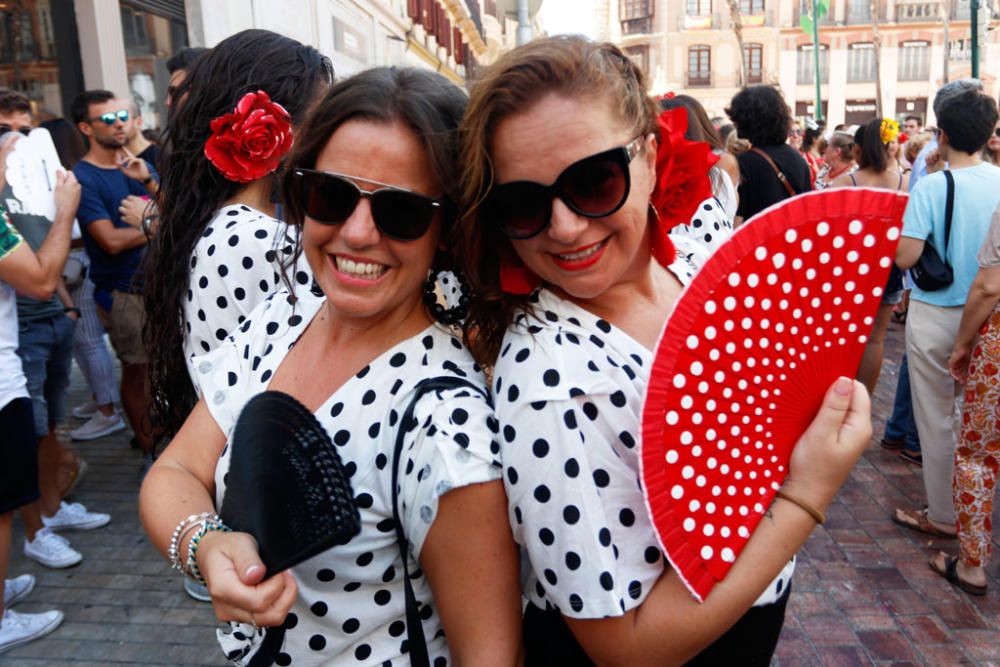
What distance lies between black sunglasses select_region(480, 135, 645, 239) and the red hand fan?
0.73ft

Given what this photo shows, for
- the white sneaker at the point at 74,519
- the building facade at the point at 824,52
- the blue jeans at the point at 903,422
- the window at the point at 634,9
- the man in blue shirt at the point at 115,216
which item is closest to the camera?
the white sneaker at the point at 74,519

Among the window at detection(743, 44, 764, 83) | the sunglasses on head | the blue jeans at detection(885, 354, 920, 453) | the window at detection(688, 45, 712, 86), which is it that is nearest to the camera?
the sunglasses on head

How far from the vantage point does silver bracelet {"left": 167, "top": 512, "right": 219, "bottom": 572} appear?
1.40m

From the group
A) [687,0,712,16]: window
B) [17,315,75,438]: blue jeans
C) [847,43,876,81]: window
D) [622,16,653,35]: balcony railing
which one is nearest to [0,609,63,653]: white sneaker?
[17,315,75,438]: blue jeans

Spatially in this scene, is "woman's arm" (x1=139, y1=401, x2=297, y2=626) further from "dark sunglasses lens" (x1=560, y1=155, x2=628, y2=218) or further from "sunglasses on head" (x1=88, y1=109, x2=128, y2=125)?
"sunglasses on head" (x1=88, y1=109, x2=128, y2=125)

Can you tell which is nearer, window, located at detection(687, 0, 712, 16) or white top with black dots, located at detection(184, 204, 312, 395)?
white top with black dots, located at detection(184, 204, 312, 395)

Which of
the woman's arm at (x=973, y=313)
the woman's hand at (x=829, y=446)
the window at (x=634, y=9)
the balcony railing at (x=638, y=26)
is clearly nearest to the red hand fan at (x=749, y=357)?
the woman's hand at (x=829, y=446)

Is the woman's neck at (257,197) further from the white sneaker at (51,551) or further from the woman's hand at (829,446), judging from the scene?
the white sneaker at (51,551)

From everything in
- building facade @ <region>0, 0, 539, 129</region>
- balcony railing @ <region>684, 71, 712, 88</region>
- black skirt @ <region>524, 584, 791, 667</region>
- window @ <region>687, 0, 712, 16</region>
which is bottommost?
black skirt @ <region>524, 584, 791, 667</region>

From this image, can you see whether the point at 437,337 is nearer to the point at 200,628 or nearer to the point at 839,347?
the point at 839,347

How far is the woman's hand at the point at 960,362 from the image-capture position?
150 inches

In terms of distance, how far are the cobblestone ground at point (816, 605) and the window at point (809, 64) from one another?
4944 cm

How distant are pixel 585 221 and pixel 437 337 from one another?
14.4 inches

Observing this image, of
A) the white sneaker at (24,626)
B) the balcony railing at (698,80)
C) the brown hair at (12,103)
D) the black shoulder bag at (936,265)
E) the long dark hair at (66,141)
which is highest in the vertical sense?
the balcony railing at (698,80)
